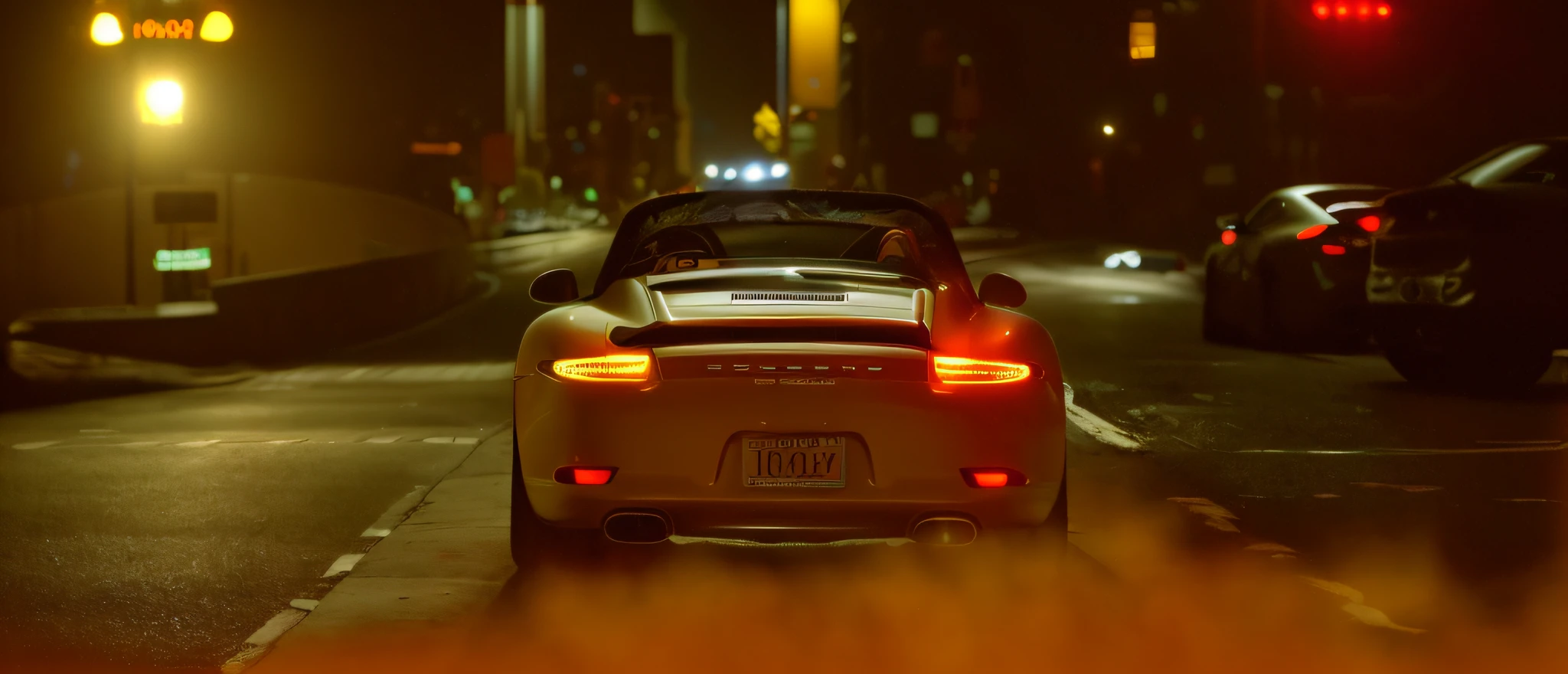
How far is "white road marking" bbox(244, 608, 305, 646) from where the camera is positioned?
5223 millimetres

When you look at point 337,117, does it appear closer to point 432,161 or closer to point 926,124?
point 432,161

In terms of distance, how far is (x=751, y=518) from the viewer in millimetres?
5191

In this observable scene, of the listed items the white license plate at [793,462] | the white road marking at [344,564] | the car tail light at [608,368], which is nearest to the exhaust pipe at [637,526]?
the white license plate at [793,462]

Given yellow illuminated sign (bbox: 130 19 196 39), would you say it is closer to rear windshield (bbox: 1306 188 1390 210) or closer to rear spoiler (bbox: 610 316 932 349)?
rear windshield (bbox: 1306 188 1390 210)

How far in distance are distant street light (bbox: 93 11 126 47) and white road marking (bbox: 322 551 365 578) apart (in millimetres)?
11855

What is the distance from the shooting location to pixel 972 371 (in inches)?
207

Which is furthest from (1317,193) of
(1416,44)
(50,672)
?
(1416,44)

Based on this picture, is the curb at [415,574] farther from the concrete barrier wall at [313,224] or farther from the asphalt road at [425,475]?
the concrete barrier wall at [313,224]

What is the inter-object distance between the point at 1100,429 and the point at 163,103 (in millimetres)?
11603

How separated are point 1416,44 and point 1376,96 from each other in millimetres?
5079

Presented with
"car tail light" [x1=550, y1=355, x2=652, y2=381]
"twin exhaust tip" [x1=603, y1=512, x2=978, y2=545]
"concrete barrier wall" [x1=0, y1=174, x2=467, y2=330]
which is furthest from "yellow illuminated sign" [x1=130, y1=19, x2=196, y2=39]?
"twin exhaust tip" [x1=603, y1=512, x2=978, y2=545]

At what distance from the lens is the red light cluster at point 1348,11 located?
23516 mm

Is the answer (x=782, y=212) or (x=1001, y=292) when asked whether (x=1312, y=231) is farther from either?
(x=1001, y=292)

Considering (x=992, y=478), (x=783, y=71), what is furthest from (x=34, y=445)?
(x=783, y=71)
